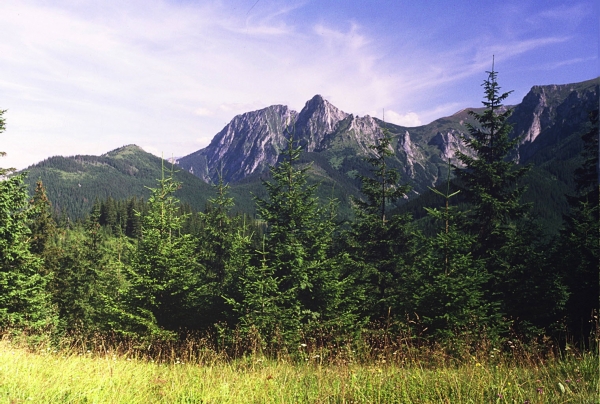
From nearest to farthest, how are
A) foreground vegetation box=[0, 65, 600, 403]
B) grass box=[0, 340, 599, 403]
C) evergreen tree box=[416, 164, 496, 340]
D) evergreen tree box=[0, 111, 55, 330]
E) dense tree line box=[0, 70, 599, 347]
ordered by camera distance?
1. grass box=[0, 340, 599, 403]
2. foreground vegetation box=[0, 65, 600, 403]
3. evergreen tree box=[416, 164, 496, 340]
4. dense tree line box=[0, 70, 599, 347]
5. evergreen tree box=[0, 111, 55, 330]

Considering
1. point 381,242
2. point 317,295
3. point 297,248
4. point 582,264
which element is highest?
point 297,248

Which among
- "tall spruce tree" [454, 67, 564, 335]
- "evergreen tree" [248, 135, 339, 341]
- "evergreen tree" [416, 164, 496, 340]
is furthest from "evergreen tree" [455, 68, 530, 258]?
"evergreen tree" [248, 135, 339, 341]

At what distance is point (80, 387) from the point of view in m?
4.26

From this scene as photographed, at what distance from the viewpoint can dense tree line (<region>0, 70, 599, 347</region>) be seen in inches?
485

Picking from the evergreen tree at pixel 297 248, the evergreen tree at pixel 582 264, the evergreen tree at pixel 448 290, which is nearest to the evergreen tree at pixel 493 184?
the evergreen tree at pixel 582 264

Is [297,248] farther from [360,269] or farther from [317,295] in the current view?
[360,269]

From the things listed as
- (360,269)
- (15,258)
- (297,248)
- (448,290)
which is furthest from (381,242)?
(15,258)

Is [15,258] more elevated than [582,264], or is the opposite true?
[15,258]

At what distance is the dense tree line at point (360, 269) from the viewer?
12.3 meters

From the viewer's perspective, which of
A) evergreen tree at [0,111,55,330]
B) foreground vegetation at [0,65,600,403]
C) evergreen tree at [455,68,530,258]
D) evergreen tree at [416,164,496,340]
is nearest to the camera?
foreground vegetation at [0,65,600,403]

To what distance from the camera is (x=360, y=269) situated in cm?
1780

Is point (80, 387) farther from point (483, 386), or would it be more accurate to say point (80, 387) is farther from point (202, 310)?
point (202, 310)

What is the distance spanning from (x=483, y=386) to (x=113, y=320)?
16087 mm

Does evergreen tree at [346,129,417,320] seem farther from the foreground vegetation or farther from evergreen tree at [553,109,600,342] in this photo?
evergreen tree at [553,109,600,342]
